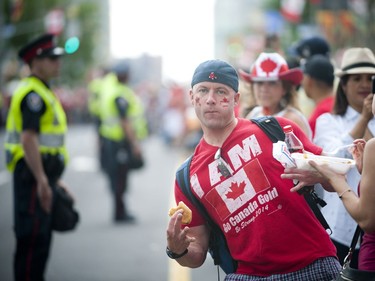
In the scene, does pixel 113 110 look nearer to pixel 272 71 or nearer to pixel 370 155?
pixel 272 71

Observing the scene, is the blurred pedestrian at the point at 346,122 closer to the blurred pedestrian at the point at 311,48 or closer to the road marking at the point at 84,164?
the blurred pedestrian at the point at 311,48

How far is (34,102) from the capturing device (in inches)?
255

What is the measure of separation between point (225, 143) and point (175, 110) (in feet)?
79.4

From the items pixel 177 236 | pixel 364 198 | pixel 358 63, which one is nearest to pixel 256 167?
pixel 177 236

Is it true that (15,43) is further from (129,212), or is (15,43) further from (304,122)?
(304,122)

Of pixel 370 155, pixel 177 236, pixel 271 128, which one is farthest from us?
pixel 271 128

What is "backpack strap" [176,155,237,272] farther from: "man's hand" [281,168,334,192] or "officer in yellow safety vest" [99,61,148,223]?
"officer in yellow safety vest" [99,61,148,223]

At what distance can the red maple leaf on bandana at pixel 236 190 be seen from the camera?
13.1 feet

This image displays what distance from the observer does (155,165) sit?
2234 centimetres

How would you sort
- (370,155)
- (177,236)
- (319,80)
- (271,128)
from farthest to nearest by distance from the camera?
(319,80)
(271,128)
(177,236)
(370,155)

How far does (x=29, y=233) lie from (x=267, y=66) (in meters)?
2.40

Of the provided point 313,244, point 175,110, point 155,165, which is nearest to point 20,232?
point 313,244

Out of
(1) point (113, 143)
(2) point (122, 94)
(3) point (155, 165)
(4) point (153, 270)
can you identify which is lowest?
(3) point (155, 165)

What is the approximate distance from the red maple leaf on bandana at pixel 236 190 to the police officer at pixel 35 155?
2.78m
